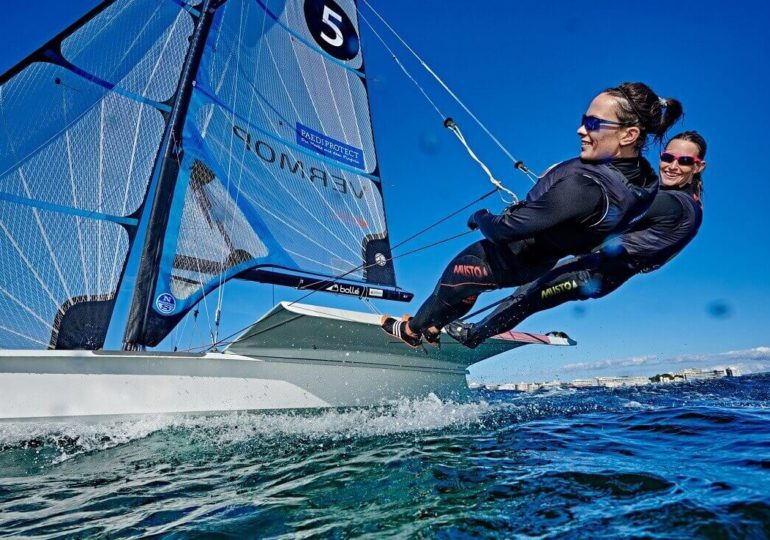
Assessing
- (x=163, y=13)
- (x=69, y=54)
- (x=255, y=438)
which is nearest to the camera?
(x=255, y=438)

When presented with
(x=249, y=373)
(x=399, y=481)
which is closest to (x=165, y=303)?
(x=249, y=373)

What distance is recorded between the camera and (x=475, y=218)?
3305 mm

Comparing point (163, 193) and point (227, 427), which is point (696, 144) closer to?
point (227, 427)

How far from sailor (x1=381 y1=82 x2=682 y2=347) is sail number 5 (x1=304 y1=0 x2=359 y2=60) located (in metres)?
10.3

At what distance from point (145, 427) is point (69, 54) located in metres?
5.48

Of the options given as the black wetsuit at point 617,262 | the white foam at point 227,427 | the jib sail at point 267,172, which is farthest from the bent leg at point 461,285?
the jib sail at point 267,172

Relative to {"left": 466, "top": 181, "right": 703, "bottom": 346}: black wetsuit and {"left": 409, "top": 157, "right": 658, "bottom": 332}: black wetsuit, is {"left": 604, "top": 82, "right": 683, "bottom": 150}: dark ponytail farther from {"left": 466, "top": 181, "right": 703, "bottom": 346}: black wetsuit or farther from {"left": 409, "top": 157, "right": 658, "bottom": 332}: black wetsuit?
{"left": 466, "top": 181, "right": 703, "bottom": 346}: black wetsuit

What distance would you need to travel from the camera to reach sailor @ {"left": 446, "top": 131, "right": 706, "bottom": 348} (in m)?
3.62

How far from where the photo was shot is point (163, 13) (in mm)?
7598

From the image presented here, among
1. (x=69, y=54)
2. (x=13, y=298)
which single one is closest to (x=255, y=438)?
(x=13, y=298)

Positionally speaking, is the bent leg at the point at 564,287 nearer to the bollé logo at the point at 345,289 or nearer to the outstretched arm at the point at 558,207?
the outstretched arm at the point at 558,207

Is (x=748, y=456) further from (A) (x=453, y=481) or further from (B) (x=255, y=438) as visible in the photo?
(B) (x=255, y=438)

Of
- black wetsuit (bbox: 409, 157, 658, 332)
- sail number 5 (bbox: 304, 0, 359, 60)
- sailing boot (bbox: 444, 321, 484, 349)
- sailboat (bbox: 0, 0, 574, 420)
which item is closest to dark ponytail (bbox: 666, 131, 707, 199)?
black wetsuit (bbox: 409, 157, 658, 332)

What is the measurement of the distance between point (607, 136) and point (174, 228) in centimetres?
648
